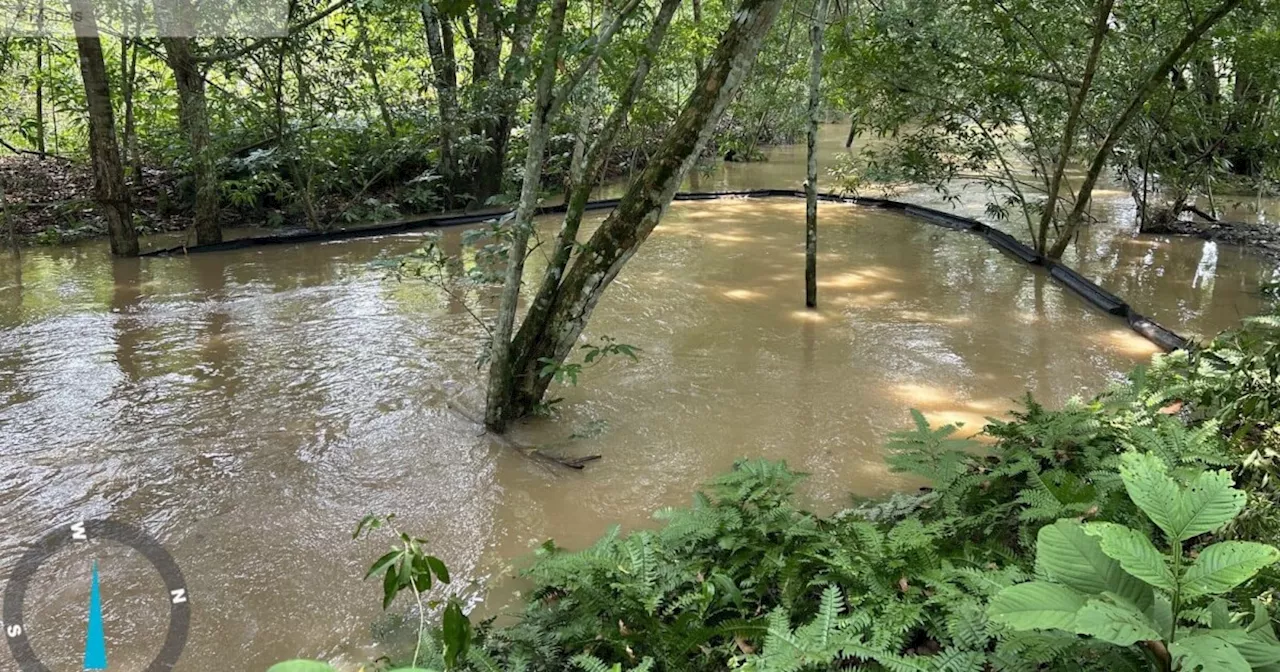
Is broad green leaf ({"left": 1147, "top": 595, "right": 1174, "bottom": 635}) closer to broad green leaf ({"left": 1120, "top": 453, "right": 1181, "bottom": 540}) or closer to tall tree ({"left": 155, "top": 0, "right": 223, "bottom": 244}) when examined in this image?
broad green leaf ({"left": 1120, "top": 453, "right": 1181, "bottom": 540})

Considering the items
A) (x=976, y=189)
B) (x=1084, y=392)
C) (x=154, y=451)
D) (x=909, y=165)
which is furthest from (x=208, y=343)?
(x=976, y=189)

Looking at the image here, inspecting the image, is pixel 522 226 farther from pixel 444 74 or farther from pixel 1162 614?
pixel 444 74

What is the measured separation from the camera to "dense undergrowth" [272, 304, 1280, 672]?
141cm

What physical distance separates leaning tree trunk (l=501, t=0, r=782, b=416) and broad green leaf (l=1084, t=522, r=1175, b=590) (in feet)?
9.85

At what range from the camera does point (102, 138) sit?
784 centimetres

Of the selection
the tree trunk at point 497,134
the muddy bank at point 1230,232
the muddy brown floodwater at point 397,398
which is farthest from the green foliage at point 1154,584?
A: the muddy bank at point 1230,232

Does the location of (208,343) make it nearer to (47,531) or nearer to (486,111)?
(47,531)

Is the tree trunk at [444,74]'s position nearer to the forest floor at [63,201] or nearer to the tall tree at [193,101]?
the tall tree at [193,101]

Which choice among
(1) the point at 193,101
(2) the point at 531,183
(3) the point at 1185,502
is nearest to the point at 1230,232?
(2) the point at 531,183

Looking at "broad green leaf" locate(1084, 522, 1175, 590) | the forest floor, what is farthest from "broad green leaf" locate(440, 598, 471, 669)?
the forest floor

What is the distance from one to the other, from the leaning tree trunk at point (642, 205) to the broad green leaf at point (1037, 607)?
2999 millimetres

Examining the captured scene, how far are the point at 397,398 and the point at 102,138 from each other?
17.9 feet

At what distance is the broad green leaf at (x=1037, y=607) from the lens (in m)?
1.33

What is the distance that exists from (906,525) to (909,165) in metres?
6.91
